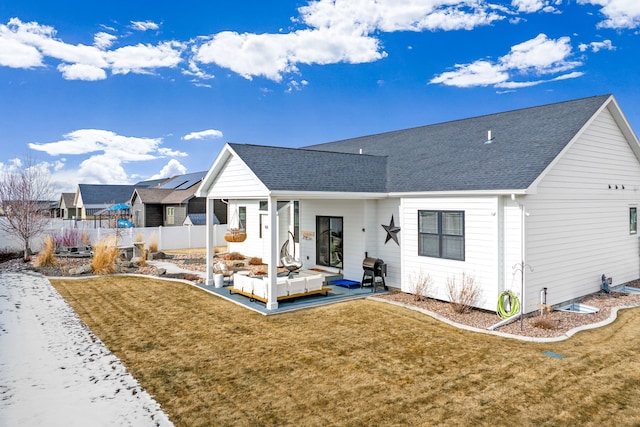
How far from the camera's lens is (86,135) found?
2939cm

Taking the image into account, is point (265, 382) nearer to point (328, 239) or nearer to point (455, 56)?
point (328, 239)

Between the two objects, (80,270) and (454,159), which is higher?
(454,159)

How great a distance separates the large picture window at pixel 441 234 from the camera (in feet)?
31.7

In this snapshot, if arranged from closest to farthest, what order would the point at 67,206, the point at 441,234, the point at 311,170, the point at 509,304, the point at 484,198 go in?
the point at 509,304 → the point at 484,198 → the point at 441,234 → the point at 311,170 → the point at 67,206

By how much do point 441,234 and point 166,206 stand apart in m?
28.7

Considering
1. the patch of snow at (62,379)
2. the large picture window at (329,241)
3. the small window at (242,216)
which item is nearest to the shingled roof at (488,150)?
the large picture window at (329,241)

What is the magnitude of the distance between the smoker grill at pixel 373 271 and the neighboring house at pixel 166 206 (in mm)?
21392

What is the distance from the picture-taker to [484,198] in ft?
29.8

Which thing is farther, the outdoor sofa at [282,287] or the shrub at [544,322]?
the outdoor sofa at [282,287]

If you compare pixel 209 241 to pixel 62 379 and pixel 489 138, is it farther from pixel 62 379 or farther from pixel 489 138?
pixel 489 138

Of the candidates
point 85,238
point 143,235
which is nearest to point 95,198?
point 143,235

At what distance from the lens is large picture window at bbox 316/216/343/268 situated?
1329cm

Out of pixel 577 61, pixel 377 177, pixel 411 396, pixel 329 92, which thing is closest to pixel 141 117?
pixel 329 92

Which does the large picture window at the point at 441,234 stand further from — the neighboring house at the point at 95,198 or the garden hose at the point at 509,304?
the neighboring house at the point at 95,198
